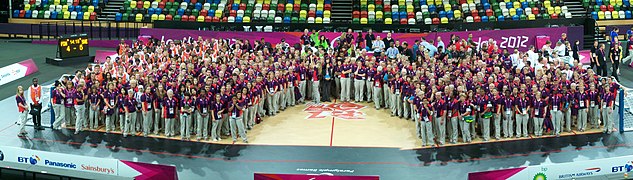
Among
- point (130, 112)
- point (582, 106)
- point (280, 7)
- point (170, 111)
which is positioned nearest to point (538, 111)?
point (582, 106)

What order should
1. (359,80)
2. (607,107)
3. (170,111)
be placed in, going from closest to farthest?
(170,111), (607,107), (359,80)

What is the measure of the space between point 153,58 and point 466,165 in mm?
Answer: 12902

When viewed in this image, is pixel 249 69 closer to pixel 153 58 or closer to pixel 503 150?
pixel 153 58

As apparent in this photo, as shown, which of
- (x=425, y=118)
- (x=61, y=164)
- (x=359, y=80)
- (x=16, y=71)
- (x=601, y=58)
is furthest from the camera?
(x=16, y=71)

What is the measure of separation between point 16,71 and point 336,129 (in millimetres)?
14700

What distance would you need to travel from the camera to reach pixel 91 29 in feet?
133

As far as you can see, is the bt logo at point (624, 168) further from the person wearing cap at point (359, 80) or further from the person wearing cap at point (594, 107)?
the person wearing cap at point (359, 80)

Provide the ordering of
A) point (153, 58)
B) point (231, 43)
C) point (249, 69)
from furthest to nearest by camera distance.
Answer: point (231, 43) → point (153, 58) → point (249, 69)

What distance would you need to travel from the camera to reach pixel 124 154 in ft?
67.4

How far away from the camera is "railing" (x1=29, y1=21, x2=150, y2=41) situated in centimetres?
4069

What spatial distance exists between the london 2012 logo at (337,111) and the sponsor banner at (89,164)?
9.01 m

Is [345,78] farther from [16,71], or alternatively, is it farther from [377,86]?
[16,71]

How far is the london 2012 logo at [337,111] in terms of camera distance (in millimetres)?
24922

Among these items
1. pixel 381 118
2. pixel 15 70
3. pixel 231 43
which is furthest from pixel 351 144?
pixel 15 70
